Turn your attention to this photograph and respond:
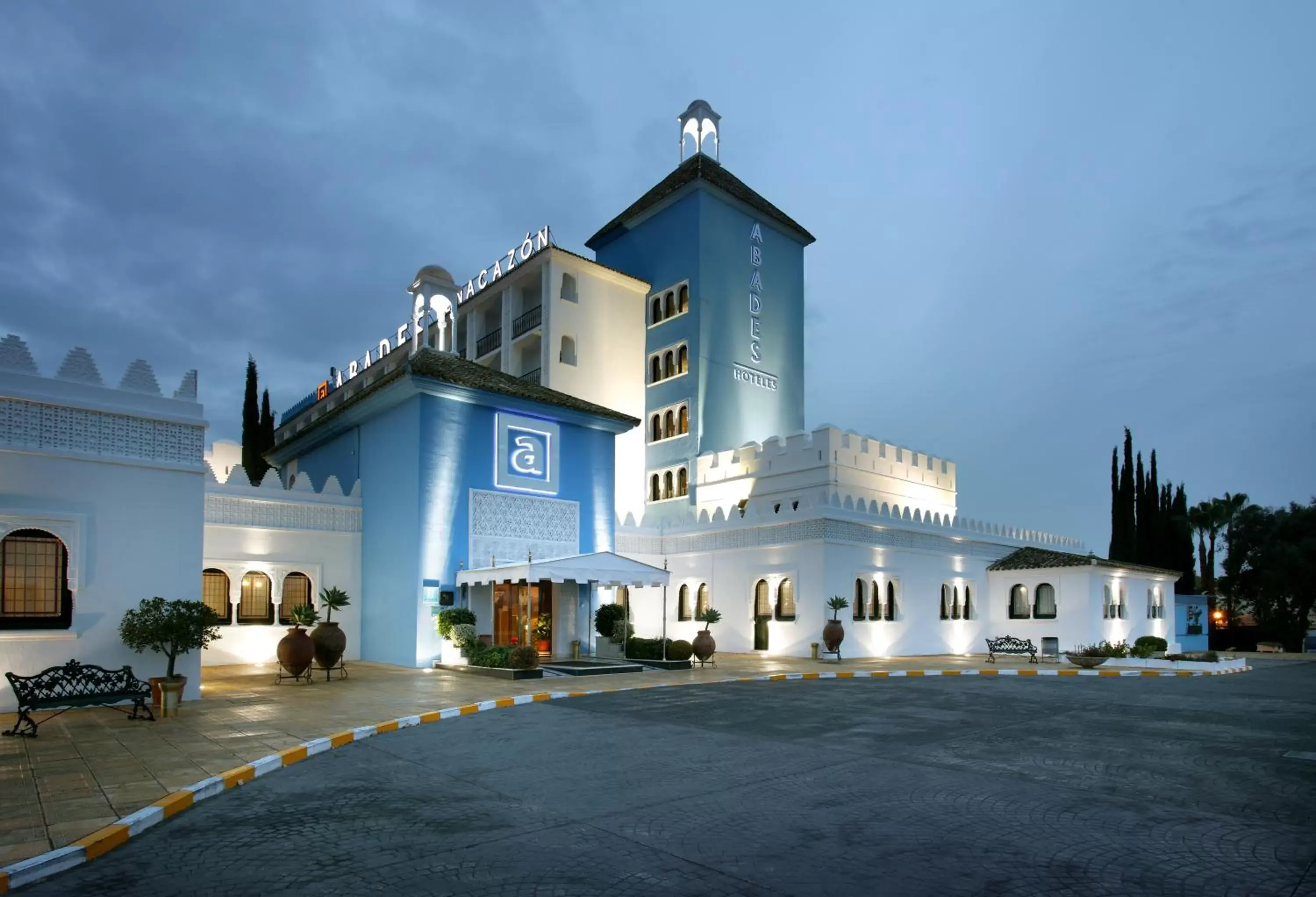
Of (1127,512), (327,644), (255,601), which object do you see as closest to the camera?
(327,644)

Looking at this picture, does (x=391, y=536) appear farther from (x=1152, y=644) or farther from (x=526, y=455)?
(x=1152, y=644)

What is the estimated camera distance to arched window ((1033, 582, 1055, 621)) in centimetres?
2900

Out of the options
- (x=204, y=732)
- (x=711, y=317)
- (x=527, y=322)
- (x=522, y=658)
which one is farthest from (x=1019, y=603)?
(x=204, y=732)

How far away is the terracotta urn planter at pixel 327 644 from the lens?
17.7 m

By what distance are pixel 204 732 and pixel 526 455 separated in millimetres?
12612

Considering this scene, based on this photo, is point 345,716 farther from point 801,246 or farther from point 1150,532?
point 1150,532

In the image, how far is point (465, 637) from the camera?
19.6 m

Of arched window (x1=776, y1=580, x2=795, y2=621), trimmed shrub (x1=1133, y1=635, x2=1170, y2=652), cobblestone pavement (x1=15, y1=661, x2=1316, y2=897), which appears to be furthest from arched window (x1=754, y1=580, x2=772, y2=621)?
cobblestone pavement (x1=15, y1=661, x2=1316, y2=897)

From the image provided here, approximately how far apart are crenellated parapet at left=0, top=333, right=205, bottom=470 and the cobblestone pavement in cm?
697

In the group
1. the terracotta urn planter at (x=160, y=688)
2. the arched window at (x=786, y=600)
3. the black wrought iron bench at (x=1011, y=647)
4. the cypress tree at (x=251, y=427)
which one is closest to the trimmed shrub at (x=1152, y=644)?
the black wrought iron bench at (x=1011, y=647)

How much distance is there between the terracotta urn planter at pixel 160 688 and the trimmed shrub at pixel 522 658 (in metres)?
6.76

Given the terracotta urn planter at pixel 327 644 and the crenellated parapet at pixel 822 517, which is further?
the crenellated parapet at pixel 822 517

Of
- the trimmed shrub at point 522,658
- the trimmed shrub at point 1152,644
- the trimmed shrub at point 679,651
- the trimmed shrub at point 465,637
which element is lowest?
the trimmed shrub at point 1152,644

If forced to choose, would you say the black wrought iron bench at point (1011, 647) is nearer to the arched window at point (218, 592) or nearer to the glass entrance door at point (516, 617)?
the glass entrance door at point (516, 617)
